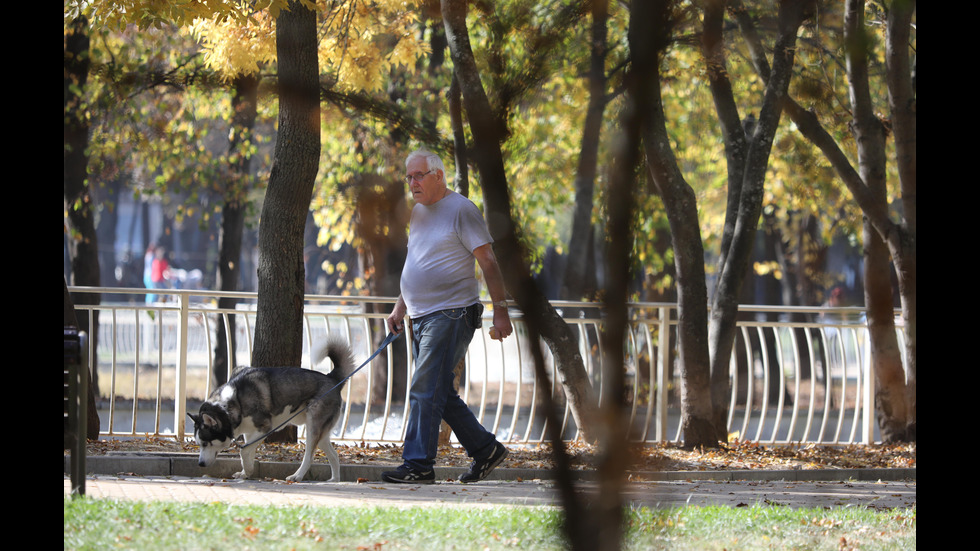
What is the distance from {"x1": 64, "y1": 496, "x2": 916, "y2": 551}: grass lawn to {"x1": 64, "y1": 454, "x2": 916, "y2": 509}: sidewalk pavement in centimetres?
37

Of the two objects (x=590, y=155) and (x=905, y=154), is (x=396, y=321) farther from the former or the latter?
(x=905, y=154)

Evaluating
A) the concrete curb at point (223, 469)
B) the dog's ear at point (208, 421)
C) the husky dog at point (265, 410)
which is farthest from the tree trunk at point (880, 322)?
the dog's ear at point (208, 421)

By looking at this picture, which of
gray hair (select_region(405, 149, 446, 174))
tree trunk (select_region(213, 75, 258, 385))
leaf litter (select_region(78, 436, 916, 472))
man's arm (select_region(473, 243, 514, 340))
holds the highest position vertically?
tree trunk (select_region(213, 75, 258, 385))

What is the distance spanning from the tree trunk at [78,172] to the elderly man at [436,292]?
876 centimetres

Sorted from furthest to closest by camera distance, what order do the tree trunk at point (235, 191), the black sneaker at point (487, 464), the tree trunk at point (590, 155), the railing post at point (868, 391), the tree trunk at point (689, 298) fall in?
1. the tree trunk at point (235, 191)
2. the railing post at point (868, 391)
3. the tree trunk at point (689, 298)
4. the black sneaker at point (487, 464)
5. the tree trunk at point (590, 155)

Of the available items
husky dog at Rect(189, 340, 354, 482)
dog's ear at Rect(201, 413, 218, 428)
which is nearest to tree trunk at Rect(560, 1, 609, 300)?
husky dog at Rect(189, 340, 354, 482)

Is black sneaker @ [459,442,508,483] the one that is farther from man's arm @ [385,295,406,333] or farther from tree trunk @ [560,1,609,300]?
tree trunk @ [560,1,609,300]

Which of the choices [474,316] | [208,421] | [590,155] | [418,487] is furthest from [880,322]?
[590,155]

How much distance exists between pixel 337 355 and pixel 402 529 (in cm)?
258

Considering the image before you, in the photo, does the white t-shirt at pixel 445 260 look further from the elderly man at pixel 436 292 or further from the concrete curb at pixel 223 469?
the concrete curb at pixel 223 469

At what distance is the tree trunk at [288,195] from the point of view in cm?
827

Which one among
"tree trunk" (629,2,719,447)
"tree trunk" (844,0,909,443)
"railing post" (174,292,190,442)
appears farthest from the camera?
"tree trunk" (844,0,909,443)

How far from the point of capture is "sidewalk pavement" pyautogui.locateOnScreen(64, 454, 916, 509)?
6.07 meters
